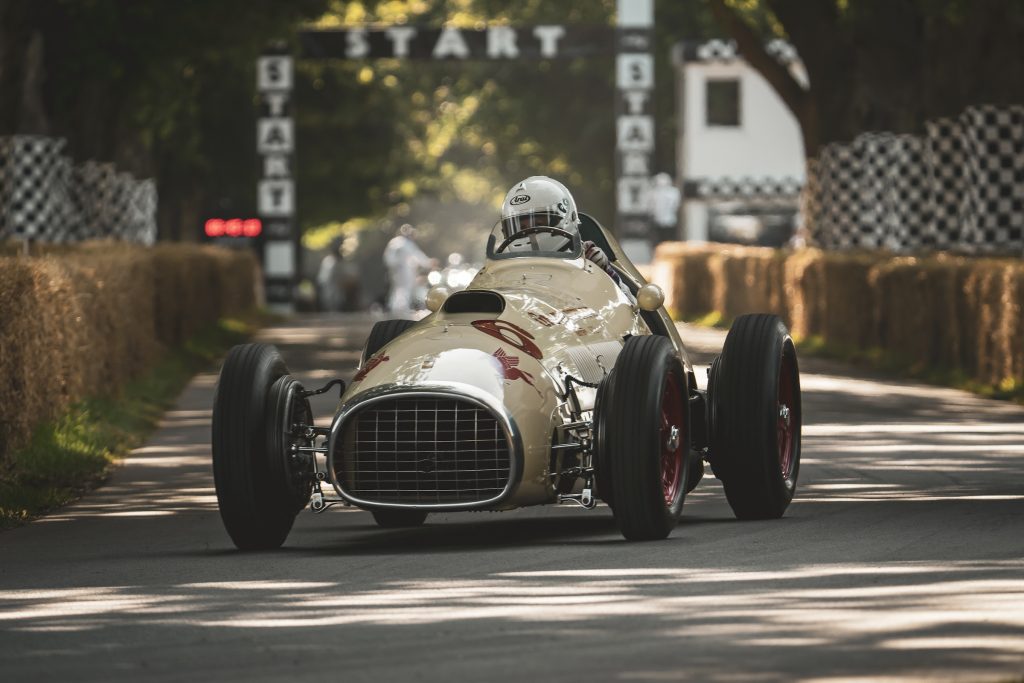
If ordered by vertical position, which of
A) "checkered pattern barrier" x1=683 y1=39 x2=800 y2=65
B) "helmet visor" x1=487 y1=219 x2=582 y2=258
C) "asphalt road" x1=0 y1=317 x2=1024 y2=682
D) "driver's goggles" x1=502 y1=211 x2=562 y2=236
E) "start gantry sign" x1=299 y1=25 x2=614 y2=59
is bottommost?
"asphalt road" x1=0 y1=317 x2=1024 y2=682

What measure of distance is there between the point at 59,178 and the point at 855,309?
1372 centimetres

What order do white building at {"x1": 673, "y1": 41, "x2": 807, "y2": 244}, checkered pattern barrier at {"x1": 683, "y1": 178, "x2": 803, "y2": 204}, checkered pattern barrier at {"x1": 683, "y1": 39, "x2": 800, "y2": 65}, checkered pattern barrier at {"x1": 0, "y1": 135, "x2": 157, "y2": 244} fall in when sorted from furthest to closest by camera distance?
checkered pattern barrier at {"x1": 683, "y1": 178, "x2": 803, "y2": 204}, white building at {"x1": 673, "y1": 41, "x2": 807, "y2": 244}, checkered pattern barrier at {"x1": 683, "y1": 39, "x2": 800, "y2": 65}, checkered pattern barrier at {"x1": 0, "y1": 135, "x2": 157, "y2": 244}

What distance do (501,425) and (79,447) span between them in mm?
6020

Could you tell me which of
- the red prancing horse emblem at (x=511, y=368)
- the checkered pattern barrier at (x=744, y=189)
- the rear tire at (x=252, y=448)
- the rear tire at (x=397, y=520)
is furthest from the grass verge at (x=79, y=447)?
the checkered pattern barrier at (x=744, y=189)

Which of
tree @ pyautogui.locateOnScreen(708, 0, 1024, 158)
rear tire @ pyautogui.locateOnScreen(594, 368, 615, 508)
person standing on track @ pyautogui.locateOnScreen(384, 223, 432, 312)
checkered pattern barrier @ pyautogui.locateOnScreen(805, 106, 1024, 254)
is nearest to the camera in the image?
rear tire @ pyautogui.locateOnScreen(594, 368, 615, 508)

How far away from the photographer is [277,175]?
49.8 metres

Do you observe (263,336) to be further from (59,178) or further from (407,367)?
(407,367)

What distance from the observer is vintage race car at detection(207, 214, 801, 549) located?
1112cm

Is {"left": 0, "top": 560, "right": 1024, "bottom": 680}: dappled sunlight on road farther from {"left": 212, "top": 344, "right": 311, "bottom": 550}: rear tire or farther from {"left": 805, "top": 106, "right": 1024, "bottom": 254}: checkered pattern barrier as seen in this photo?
{"left": 805, "top": 106, "right": 1024, "bottom": 254}: checkered pattern barrier

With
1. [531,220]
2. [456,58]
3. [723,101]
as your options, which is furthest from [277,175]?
[531,220]

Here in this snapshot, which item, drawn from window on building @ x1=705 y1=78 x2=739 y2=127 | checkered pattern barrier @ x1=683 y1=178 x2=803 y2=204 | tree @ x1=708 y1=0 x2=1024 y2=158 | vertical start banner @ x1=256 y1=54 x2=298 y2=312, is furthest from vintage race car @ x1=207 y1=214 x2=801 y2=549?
window on building @ x1=705 y1=78 x2=739 y2=127

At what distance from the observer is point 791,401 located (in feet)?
44.1

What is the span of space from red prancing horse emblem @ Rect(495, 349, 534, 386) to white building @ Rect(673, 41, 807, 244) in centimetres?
5157

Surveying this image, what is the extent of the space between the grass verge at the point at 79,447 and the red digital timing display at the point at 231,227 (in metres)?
47.4
